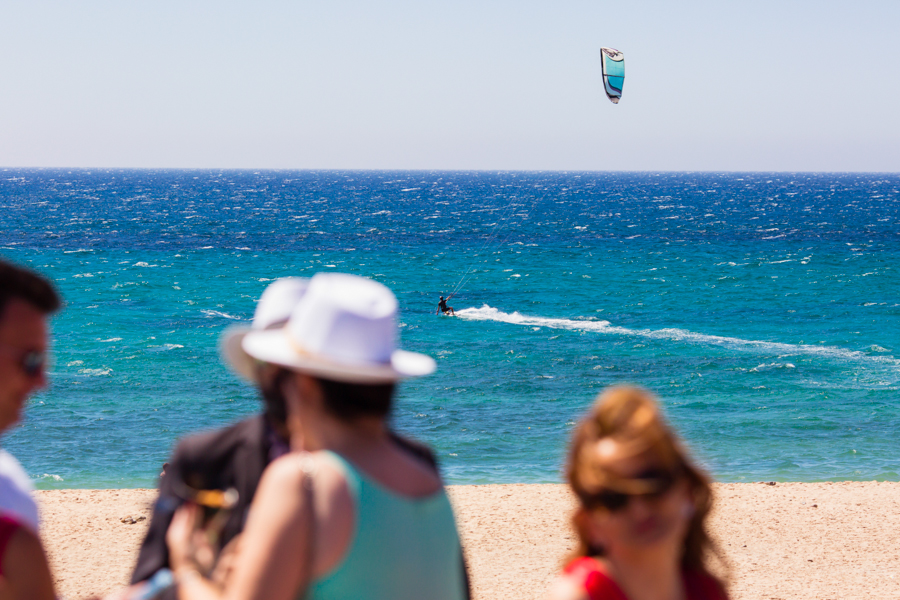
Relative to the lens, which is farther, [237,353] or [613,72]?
[613,72]

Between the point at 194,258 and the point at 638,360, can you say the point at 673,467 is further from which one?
the point at 194,258

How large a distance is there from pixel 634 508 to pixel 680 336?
2869cm

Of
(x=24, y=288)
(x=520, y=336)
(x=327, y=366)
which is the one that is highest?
(x=24, y=288)

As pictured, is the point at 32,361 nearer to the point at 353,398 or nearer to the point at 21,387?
the point at 21,387

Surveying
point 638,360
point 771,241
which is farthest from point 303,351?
point 771,241

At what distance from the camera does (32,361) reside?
6.43 ft

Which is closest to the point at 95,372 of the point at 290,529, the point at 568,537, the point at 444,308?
the point at 444,308

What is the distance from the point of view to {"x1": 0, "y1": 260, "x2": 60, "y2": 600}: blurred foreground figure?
5.92ft

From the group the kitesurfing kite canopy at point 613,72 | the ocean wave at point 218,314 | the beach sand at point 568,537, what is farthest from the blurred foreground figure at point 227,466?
the ocean wave at point 218,314

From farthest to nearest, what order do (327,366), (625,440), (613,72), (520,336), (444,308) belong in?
1. (444,308)
2. (520,336)
3. (613,72)
4. (625,440)
5. (327,366)

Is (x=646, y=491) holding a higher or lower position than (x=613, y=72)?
lower

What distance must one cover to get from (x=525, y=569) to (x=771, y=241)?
57.4 metres

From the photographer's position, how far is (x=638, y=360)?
2578cm

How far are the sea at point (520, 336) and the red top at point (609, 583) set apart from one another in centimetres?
784
